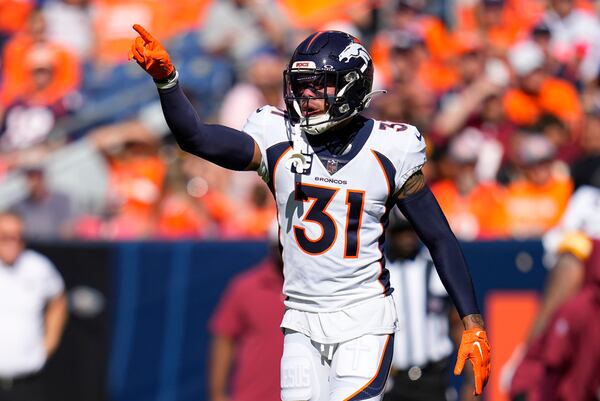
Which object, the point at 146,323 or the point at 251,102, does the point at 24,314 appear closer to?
the point at 146,323

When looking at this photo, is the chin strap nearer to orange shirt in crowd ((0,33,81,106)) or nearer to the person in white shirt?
the person in white shirt

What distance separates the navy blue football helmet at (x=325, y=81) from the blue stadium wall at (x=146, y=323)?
4.28 m

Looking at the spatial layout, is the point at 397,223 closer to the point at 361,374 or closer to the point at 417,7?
the point at 361,374

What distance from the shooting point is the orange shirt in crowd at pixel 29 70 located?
11500 mm

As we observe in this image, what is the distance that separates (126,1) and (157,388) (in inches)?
188

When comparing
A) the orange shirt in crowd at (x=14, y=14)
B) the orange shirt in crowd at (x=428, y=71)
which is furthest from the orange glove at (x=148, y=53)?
the orange shirt in crowd at (x=14, y=14)

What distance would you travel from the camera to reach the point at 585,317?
6672 millimetres

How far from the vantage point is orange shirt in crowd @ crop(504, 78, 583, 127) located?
10.6 meters

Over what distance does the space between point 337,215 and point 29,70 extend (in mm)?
7490

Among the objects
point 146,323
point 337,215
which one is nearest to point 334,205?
point 337,215

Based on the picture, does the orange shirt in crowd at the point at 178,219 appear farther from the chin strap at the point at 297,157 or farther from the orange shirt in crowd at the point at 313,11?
the chin strap at the point at 297,157

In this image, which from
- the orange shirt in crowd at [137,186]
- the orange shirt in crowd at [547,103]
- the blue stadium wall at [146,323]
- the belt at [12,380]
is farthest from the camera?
the orange shirt in crowd at [547,103]

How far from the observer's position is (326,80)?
4.71m

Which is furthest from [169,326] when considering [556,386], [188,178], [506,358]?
[556,386]
